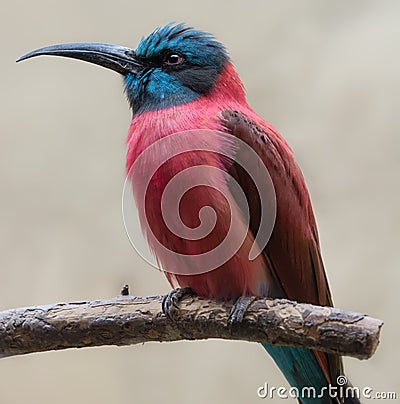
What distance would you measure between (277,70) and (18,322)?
1577mm

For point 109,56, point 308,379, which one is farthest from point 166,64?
point 308,379

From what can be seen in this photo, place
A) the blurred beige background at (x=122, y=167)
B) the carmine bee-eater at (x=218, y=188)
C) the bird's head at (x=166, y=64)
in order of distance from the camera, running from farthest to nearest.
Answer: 1. the blurred beige background at (x=122, y=167)
2. the bird's head at (x=166, y=64)
3. the carmine bee-eater at (x=218, y=188)

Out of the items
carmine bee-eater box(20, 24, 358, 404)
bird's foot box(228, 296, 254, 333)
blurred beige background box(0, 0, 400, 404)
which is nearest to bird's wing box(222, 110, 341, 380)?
carmine bee-eater box(20, 24, 358, 404)

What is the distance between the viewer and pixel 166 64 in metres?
1.58

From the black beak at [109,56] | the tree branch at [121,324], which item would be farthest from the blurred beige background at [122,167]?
the tree branch at [121,324]

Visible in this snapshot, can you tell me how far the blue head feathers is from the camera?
A: 154 cm

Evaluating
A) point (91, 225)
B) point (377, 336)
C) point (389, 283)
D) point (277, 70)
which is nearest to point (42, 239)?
point (91, 225)

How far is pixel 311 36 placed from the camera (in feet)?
8.48

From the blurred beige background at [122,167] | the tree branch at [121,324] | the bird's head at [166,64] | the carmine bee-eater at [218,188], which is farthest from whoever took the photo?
the blurred beige background at [122,167]

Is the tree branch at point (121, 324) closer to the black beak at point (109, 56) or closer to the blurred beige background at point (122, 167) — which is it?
the black beak at point (109, 56)

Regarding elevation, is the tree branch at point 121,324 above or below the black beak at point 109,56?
below

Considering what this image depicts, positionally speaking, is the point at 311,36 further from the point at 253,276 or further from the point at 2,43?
the point at 253,276

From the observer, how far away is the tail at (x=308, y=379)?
143 centimetres

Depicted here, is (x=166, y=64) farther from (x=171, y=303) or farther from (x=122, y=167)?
(x=122, y=167)
